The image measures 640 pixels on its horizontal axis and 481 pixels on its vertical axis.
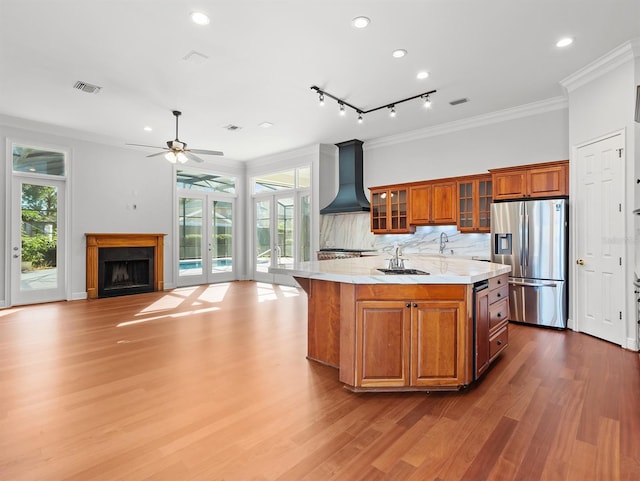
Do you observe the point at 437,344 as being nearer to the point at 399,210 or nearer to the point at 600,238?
the point at 600,238

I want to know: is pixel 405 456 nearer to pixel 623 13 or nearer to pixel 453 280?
pixel 453 280

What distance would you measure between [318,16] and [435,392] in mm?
3296

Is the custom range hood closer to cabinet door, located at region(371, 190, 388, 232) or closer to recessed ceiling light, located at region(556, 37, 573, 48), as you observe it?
cabinet door, located at region(371, 190, 388, 232)

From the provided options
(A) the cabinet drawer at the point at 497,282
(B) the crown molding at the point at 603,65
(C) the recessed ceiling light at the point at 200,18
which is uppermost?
(C) the recessed ceiling light at the point at 200,18

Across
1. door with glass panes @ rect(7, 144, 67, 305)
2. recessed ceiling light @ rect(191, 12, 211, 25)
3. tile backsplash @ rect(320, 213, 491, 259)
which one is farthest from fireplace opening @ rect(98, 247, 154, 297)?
recessed ceiling light @ rect(191, 12, 211, 25)

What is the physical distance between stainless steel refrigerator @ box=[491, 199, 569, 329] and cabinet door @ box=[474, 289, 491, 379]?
81.2 inches

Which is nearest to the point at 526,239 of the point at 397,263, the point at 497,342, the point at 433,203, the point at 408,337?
the point at 433,203

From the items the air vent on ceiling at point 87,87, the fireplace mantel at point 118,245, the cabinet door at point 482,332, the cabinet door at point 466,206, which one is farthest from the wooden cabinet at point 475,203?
the fireplace mantel at point 118,245

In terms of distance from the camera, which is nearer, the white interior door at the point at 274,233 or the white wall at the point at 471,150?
the white wall at the point at 471,150

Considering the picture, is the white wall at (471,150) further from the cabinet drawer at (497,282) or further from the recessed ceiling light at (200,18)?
the recessed ceiling light at (200,18)

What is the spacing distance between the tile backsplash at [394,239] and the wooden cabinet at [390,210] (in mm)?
260

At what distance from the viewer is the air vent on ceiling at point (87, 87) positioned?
14.5 feet

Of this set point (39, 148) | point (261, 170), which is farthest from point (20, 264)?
point (261, 170)

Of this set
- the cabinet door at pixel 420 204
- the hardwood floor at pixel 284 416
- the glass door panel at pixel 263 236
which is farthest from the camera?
the glass door panel at pixel 263 236
